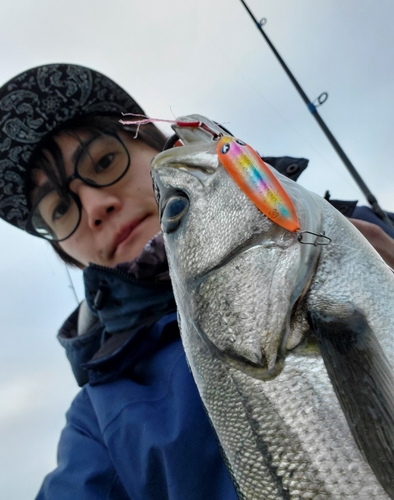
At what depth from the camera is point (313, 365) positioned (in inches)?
28.0

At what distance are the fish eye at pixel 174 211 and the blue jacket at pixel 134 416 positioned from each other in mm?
644

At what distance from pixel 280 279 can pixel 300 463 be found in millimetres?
306

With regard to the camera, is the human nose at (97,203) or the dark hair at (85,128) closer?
the human nose at (97,203)

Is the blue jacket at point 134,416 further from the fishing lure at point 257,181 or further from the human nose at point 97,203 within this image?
the fishing lure at point 257,181

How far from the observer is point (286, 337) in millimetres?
728

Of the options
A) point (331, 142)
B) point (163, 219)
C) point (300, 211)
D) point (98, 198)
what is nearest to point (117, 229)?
point (98, 198)

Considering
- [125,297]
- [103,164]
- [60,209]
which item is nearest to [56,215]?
[60,209]

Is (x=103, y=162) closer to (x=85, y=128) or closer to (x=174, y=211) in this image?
(x=85, y=128)

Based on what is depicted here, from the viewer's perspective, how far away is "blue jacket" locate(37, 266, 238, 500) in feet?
3.86

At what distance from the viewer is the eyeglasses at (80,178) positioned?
1.85 m

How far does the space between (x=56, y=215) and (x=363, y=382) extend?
1623 mm

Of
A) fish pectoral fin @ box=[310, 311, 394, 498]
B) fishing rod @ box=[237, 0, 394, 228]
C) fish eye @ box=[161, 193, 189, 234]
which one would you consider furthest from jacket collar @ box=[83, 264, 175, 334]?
fishing rod @ box=[237, 0, 394, 228]

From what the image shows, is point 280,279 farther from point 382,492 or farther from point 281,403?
point 382,492

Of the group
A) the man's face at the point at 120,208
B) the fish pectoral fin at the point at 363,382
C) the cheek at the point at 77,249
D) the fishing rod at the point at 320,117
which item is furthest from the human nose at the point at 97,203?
the fishing rod at the point at 320,117
